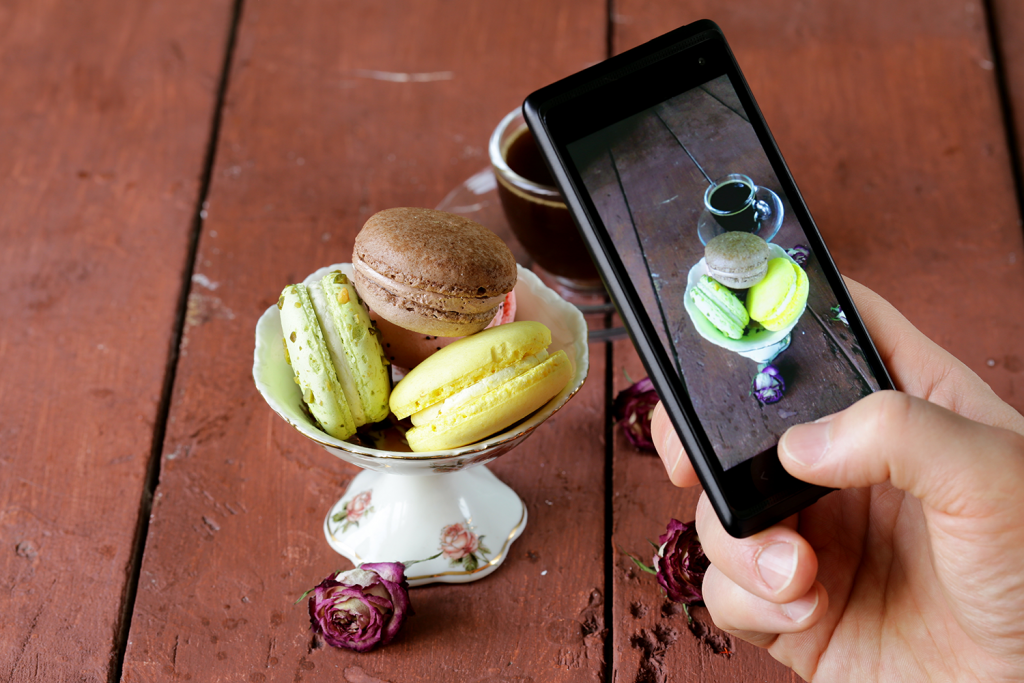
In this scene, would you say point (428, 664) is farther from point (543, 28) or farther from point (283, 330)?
point (543, 28)

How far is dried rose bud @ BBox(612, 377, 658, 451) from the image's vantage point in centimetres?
81

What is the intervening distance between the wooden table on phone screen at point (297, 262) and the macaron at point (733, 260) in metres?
0.26

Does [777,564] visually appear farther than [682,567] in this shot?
No

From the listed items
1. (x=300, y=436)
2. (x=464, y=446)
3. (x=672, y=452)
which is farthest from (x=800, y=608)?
(x=300, y=436)

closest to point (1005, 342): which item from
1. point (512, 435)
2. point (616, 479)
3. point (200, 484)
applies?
point (616, 479)

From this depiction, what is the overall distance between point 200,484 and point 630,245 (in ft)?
1.52

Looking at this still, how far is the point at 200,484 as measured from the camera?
813 mm

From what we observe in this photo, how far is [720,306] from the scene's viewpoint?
24.0 inches

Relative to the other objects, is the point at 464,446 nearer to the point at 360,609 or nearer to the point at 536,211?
the point at 360,609

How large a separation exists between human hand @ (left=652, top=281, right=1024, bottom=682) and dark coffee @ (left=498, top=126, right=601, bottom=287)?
0.22 m

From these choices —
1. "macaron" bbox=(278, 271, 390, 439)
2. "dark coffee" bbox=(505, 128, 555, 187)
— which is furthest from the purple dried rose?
"dark coffee" bbox=(505, 128, 555, 187)

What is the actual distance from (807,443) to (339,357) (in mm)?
316

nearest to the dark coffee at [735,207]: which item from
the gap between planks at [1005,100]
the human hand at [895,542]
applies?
the human hand at [895,542]

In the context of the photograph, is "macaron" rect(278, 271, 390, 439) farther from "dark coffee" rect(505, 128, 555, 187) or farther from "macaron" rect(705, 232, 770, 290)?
"dark coffee" rect(505, 128, 555, 187)
